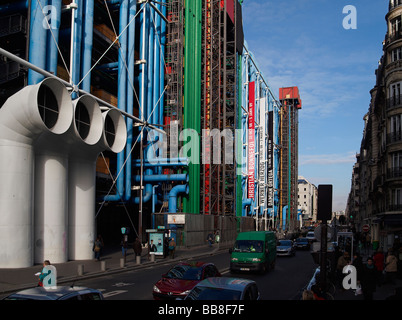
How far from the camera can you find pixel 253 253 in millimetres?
22188

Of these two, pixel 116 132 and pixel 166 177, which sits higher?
pixel 116 132

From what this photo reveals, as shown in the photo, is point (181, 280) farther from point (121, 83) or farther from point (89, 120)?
point (121, 83)

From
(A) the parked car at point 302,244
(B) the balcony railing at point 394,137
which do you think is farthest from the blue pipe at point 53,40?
(A) the parked car at point 302,244

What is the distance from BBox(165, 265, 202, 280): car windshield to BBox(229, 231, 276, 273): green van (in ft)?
24.5

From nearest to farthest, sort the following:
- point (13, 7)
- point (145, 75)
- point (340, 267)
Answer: point (340, 267) → point (13, 7) → point (145, 75)

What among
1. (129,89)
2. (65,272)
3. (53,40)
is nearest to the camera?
(65,272)

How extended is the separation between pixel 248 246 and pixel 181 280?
30.9 feet

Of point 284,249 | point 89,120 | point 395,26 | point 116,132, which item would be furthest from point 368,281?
point 395,26

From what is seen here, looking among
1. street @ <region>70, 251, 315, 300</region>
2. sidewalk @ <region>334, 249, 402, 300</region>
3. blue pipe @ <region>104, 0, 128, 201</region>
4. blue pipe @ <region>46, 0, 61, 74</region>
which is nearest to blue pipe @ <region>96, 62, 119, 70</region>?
blue pipe @ <region>104, 0, 128, 201</region>

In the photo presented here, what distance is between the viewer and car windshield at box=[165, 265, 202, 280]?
14.1 m

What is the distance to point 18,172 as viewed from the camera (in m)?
22.9

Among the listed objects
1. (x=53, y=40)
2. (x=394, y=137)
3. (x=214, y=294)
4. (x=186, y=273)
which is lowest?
(x=186, y=273)

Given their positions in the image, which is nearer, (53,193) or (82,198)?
(53,193)

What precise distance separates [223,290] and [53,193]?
708 inches
